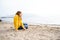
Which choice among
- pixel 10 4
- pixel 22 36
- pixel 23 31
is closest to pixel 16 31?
pixel 23 31

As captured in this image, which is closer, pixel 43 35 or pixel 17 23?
pixel 43 35

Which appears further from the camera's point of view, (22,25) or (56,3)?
(56,3)

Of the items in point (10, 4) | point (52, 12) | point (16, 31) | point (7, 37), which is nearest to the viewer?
point (7, 37)

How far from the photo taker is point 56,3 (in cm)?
1638

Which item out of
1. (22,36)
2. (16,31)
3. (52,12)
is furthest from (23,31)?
(52,12)

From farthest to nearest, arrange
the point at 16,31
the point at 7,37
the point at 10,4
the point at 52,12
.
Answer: the point at 10,4 → the point at 52,12 → the point at 16,31 → the point at 7,37

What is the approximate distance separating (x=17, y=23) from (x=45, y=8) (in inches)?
294

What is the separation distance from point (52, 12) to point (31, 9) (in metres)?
1.60

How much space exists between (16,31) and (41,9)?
763 cm

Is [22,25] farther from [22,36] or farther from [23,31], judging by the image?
[22,36]

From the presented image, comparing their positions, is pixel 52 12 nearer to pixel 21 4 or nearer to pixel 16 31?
pixel 21 4

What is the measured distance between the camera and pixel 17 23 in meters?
8.57

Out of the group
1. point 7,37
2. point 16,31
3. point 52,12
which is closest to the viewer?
point 7,37

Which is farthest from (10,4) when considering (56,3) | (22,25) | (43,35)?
(43,35)
